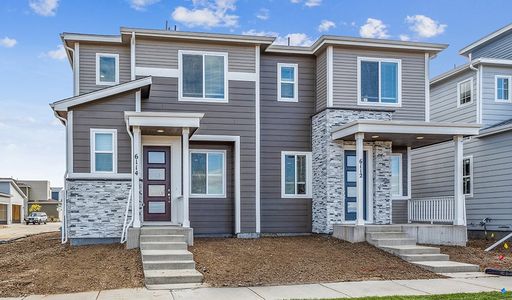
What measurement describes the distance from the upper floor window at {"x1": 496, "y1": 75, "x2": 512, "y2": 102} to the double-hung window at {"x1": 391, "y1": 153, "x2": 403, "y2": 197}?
472cm

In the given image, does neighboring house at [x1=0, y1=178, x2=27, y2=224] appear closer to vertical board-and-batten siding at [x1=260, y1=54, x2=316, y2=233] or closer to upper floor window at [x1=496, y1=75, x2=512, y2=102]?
vertical board-and-batten siding at [x1=260, y1=54, x2=316, y2=233]

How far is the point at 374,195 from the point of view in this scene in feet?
51.7

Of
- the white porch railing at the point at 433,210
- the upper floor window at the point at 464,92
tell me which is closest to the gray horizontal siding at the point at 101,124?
the white porch railing at the point at 433,210

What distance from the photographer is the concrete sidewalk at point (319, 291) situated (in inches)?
332

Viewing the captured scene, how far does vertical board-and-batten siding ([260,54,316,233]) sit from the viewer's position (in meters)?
16.0

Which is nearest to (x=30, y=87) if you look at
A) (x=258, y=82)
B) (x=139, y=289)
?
(x=258, y=82)

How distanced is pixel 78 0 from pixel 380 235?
9.89 metres

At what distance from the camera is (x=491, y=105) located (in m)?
17.9

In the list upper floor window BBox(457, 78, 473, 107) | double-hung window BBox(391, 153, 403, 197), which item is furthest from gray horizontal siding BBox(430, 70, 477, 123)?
double-hung window BBox(391, 153, 403, 197)

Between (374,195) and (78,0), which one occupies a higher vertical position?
(78,0)

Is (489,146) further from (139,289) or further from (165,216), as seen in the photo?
(139,289)

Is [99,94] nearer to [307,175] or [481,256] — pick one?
[307,175]

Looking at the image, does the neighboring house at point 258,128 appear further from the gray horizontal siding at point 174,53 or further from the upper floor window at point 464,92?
the upper floor window at point 464,92

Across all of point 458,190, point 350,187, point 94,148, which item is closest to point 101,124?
point 94,148
